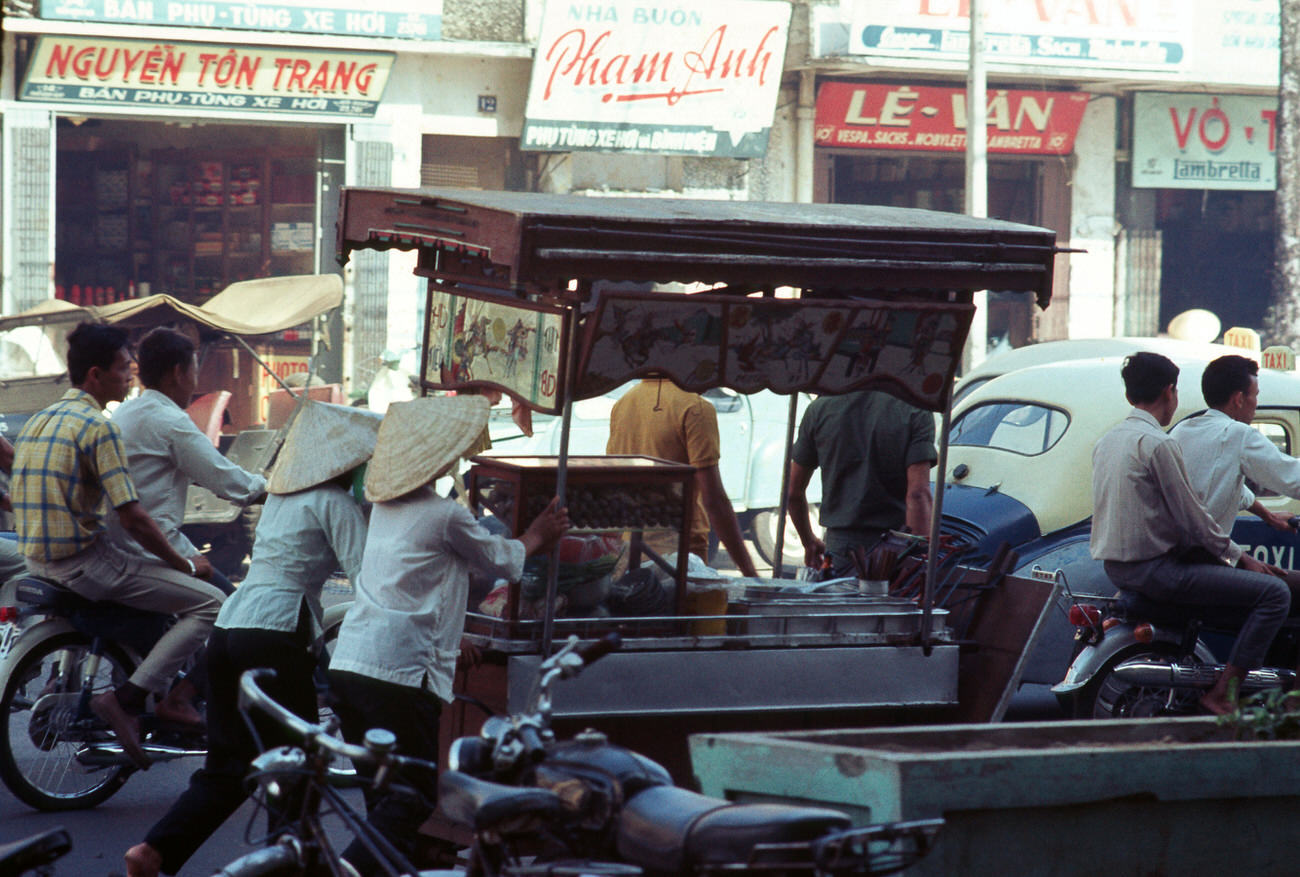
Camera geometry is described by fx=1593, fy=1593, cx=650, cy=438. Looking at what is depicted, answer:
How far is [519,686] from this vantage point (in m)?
4.58

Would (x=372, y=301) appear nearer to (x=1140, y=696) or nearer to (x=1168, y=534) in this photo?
(x=1140, y=696)

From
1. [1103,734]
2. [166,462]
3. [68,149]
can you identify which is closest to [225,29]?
[68,149]

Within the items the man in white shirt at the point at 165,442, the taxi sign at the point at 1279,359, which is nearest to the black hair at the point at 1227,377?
the taxi sign at the point at 1279,359

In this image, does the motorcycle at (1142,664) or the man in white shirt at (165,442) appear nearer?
the man in white shirt at (165,442)

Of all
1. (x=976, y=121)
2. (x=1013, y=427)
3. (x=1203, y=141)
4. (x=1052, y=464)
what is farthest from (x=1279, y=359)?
(x=1203, y=141)

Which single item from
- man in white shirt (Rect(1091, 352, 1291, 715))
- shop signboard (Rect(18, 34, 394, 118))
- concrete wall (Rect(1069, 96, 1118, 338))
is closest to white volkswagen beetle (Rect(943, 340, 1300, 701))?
man in white shirt (Rect(1091, 352, 1291, 715))

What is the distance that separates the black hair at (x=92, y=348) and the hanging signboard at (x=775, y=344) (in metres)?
2.18

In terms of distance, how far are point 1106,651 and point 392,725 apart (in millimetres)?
3250

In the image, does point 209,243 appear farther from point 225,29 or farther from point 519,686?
point 519,686

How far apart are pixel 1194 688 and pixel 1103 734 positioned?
8.71ft

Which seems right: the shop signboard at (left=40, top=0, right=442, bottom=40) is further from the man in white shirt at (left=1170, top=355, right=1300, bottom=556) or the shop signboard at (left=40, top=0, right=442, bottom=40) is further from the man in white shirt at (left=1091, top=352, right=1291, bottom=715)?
the man in white shirt at (left=1091, top=352, right=1291, bottom=715)

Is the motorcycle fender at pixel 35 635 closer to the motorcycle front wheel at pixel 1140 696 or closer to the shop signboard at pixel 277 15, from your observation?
the motorcycle front wheel at pixel 1140 696

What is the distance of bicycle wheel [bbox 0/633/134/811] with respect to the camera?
226 inches

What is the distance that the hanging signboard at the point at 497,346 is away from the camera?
489cm
